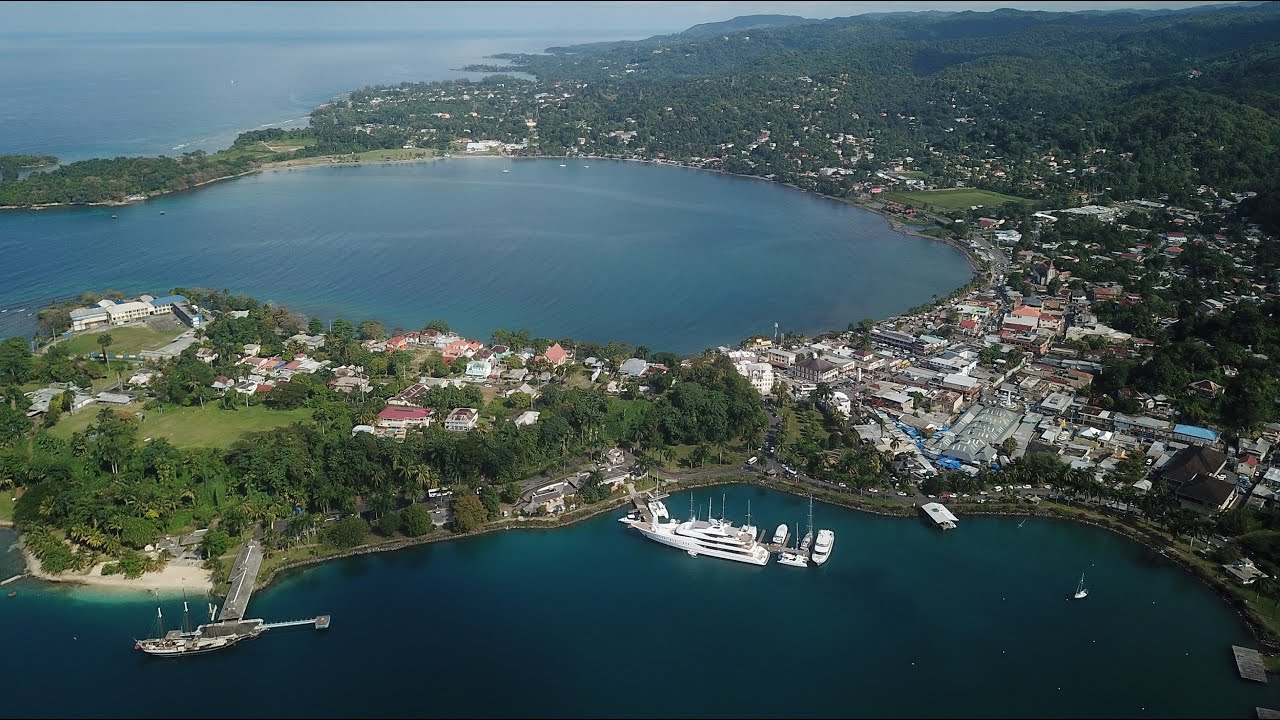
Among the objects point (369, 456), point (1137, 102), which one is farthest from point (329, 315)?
point (1137, 102)

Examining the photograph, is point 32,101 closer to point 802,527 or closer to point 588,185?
point 588,185

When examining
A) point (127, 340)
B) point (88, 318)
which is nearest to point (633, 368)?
point (127, 340)

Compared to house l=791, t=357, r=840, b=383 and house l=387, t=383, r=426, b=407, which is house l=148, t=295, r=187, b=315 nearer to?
house l=387, t=383, r=426, b=407

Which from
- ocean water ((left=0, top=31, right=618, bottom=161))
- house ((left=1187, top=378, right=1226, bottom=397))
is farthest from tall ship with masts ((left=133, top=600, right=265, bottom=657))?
ocean water ((left=0, top=31, right=618, bottom=161))

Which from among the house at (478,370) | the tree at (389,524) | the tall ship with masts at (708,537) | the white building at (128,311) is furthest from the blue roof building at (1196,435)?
the white building at (128,311)

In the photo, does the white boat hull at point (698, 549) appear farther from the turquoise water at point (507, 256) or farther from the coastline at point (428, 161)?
the coastline at point (428, 161)
